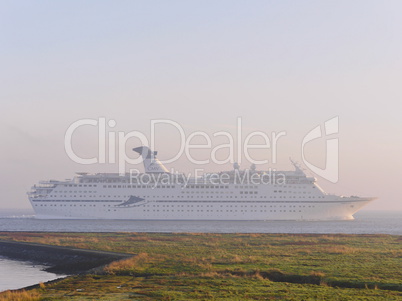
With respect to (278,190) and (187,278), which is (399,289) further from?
(278,190)

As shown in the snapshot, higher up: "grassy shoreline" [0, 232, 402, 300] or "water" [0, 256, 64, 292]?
"grassy shoreline" [0, 232, 402, 300]

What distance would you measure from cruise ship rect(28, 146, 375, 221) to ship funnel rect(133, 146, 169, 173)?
20.4 ft

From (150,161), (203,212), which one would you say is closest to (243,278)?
(203,212)

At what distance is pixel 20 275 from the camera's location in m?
27.5

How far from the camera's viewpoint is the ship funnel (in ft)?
342

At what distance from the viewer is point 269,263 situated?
2594 centimetres

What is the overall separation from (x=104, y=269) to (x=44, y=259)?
40.4 feet

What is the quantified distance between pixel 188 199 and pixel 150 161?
14643mm

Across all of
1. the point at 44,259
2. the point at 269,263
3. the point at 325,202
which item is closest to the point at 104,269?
the point at 269,263

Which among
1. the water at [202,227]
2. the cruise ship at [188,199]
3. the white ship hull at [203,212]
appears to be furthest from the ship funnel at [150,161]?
the water at [202,227]

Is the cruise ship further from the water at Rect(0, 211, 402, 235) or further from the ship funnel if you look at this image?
the ship funnel

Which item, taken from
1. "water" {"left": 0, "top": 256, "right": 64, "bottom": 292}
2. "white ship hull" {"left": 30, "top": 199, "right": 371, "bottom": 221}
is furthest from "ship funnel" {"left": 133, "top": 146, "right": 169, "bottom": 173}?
"water" {"left": 0, "top": 256, "right": 64, "bottom": 292}

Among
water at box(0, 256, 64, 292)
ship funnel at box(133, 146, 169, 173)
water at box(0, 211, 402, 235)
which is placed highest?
ship funnel at box(133, 146, 169, 173)

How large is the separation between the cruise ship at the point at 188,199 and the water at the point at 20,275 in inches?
2403
